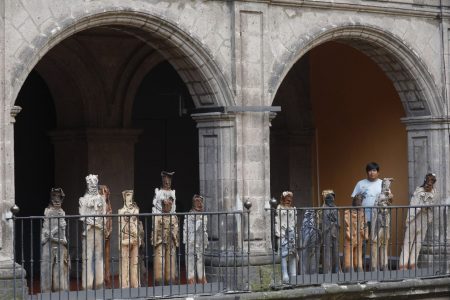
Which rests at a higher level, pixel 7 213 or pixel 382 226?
pixel 7 213

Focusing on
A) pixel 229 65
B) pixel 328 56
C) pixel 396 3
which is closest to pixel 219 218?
pixel 229 65

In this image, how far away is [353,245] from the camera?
1642 centimetres

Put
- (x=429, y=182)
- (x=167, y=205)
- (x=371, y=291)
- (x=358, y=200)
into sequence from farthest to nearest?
(x=429, y=182) → (x=358, y=200) → (x=371, y=291) → (x=167, y=205)

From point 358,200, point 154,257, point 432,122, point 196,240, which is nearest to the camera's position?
point 154,257

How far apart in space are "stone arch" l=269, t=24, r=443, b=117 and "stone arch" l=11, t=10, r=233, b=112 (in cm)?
179

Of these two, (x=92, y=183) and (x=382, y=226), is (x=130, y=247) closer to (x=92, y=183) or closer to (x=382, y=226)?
(x=92, y=183)

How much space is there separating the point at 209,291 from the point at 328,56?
6.38 m

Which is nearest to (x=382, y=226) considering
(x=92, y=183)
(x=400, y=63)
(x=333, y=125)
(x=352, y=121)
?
(x=400, y=63)

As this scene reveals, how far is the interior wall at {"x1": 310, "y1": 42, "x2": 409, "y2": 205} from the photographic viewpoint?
61.1 feet

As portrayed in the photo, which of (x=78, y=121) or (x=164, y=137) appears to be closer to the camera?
(x=78, y=121)

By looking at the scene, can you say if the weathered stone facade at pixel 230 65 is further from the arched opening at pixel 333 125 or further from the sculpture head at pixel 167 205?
the arched opening at pixel 333 125

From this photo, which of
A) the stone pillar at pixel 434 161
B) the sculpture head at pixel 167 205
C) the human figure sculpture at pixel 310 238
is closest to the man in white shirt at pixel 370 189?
the stone pillar at pixel 434 161

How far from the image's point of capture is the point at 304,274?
15336mm

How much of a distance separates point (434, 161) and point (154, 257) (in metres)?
4.42
